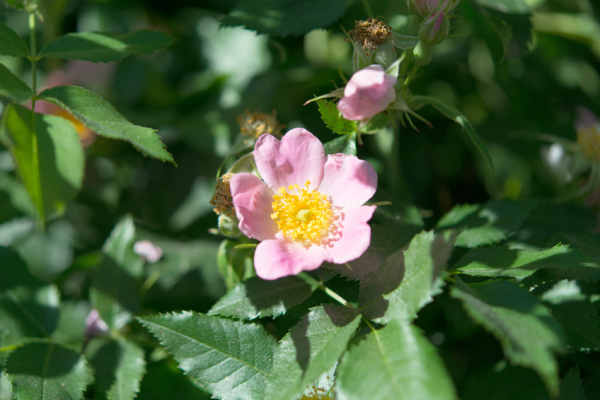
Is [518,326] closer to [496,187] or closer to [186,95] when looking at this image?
[496,187]

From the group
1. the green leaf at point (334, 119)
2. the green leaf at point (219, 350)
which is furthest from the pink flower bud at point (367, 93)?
the green leaf at point (219, 350)

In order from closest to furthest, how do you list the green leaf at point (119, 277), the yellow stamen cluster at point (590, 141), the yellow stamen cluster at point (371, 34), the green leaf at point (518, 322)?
the green leaf at point (518, 322)
the yellow stamen cluster at point (371, 34)
the green leaf at point (119, 277)
the yellow stamen cluster at point (590, 141)

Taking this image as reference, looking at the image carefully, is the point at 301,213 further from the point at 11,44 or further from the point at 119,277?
the point at 11,44

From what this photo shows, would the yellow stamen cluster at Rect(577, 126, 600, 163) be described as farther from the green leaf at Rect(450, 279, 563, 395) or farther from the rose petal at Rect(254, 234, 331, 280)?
the rose petal at Rect(254, 234, 331, 280)

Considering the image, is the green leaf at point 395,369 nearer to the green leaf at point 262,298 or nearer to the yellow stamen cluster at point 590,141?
the green leaf at point 262,298

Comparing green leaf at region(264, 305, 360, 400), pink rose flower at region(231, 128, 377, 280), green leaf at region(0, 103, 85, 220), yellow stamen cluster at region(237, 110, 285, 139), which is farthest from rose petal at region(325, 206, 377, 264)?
green leaf at region(0, 103, 85, 220)

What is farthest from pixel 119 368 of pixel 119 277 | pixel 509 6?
pixel 509 6
